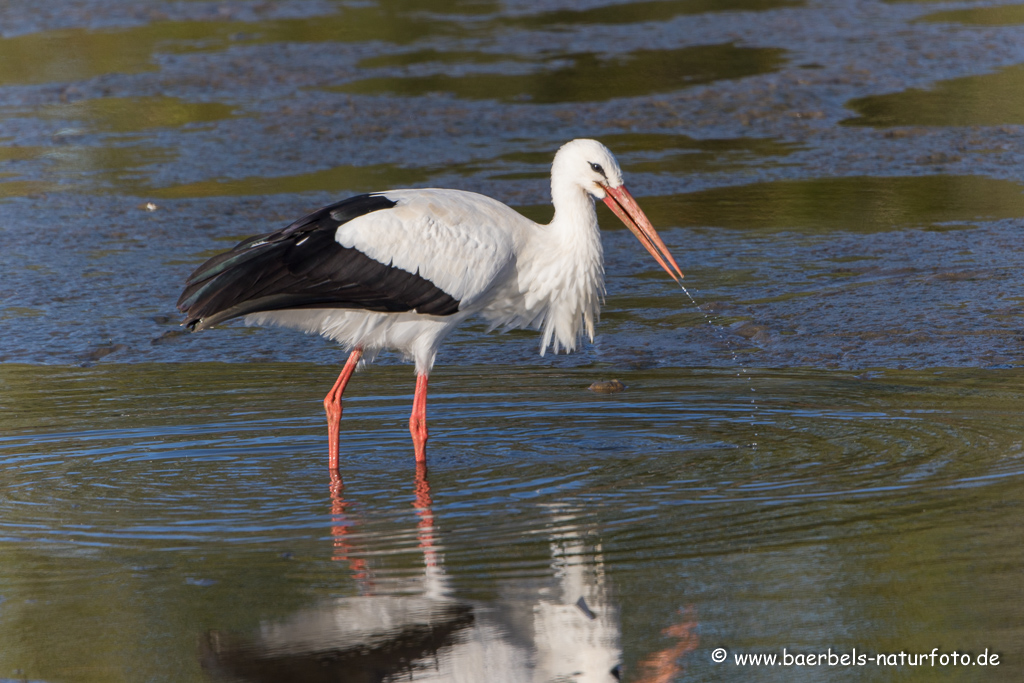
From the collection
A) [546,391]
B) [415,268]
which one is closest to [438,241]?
[415,268]

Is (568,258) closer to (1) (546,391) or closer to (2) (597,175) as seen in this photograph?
(2) (597,175)

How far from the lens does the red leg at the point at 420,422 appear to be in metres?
5.68

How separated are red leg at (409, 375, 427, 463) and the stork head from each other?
3.33 feet

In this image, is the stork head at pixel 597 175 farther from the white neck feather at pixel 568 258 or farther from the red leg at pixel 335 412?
the red leg at pixel 335 412

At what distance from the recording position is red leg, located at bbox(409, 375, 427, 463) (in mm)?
→ 5680

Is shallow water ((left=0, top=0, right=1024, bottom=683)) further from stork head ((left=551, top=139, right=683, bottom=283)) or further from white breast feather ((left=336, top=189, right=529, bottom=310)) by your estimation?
stork head ((left=551, top=139, right=683, bottom=283))

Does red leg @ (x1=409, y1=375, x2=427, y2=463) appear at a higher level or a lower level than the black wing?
lower

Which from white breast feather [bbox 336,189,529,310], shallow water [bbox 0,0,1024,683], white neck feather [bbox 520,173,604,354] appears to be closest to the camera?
shallow water [bbox 0,0,1024,683]

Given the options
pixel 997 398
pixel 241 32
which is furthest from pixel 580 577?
pixel 241 32

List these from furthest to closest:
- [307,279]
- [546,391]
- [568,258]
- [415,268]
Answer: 1. [546,391]
2. [568,258]
3. [415,268]
4. [307,279]

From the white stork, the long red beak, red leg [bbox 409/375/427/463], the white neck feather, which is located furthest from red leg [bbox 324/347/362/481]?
the long red beak

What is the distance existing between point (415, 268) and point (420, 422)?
2.09 ft

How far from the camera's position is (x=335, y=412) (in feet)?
19.3

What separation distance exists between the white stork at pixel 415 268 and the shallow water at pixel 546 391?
1.45 ft
